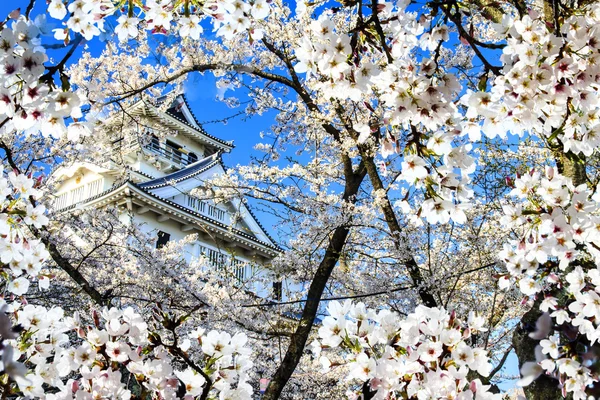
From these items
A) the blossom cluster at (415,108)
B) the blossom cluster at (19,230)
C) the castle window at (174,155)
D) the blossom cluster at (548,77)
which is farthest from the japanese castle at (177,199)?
the blossom cluster at (548,77)

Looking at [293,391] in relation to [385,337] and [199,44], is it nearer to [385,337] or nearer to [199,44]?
[199,44]

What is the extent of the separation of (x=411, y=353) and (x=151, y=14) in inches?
70.9

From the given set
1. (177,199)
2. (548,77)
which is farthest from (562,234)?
(177,199)

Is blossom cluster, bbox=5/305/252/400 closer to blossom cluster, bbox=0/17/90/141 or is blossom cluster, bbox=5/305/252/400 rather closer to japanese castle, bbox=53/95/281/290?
blossom cluster, bbox=0/17/90/141

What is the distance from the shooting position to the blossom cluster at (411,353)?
6.53 ft

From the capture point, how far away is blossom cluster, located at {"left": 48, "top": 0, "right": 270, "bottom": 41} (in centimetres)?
196

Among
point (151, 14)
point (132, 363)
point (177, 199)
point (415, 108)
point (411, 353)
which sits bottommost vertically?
point (132, 363)

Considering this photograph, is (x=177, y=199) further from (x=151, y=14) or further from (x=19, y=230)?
(x=151, y=14)

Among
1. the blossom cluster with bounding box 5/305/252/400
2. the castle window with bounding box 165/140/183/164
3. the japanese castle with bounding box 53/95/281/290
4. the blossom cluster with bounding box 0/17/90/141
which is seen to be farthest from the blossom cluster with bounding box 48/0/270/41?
the castle window with bounding box 165/140/183/164

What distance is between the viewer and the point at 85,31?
2004 mm

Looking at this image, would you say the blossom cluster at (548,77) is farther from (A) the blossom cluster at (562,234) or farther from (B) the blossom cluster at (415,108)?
(A) the blossom cluster at (562,234)

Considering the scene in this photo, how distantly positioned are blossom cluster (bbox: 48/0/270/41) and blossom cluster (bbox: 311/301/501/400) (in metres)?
1.32

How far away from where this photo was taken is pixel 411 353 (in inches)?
78.2

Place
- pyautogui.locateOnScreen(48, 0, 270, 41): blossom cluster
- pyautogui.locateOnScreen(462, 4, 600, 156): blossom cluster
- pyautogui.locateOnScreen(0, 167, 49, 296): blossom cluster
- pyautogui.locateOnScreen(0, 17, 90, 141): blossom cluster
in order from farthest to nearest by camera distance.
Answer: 1. pyautogui.locateOnScreen(0, 167, 49, 296): blossom cluster
2. pyautogui.locateOnScreen(48, 0, 270, 41): blossom cluster
3. pyautogui.locateOnScreen(462, 4, 600, 156): blossom cluster
4. pyautogui.locateOnScreen(0, 17, 90, 141): blossom cluster
